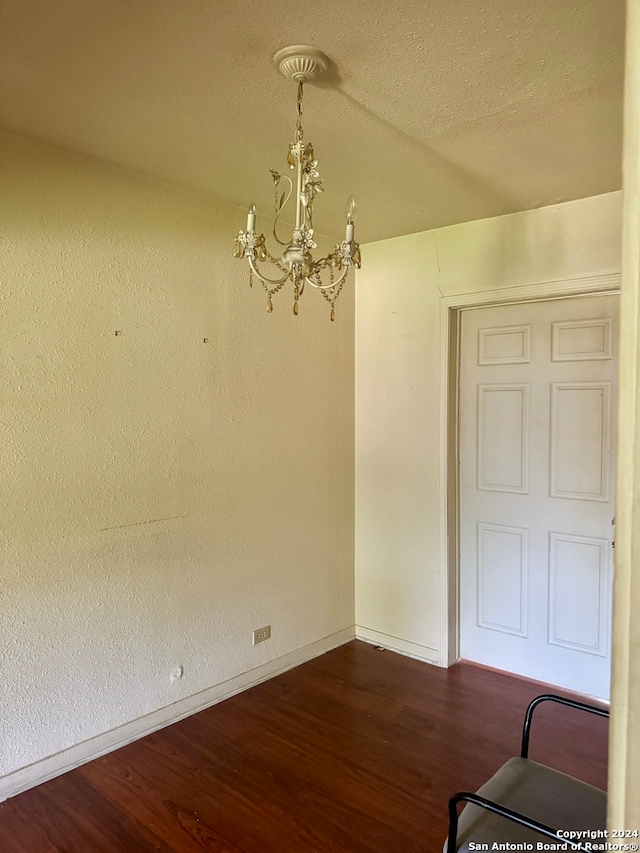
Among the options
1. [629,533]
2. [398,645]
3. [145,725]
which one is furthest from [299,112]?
[398,645]

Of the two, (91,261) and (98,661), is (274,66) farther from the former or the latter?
(98,661)

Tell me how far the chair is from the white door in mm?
1496

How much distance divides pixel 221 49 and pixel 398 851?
103 inches

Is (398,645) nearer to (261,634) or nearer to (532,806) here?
(261,634)

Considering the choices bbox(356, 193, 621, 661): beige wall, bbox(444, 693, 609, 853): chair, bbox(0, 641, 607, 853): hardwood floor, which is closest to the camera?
bbox(444, 693, 609, 853): chair

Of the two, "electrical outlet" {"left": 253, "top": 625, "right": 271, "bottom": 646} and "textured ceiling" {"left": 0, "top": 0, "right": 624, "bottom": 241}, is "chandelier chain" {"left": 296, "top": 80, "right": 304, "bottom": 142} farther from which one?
"electrical outlet" {"left": 253, "top": 625, "right": 271, "bottom": 646}

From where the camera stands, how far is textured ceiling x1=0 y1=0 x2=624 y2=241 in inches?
58.1

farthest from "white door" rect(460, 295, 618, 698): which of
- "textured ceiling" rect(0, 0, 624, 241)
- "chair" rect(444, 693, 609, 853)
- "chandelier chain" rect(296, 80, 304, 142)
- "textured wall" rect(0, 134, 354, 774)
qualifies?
"chandelier chain" rect(296, 80, 304, 142)

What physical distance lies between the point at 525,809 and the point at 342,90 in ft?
7.05

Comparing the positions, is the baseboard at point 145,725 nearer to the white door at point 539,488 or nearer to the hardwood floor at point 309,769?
the hardwood floor at point 309,769

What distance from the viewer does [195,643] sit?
2.80 meters

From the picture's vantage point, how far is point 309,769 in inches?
92.8

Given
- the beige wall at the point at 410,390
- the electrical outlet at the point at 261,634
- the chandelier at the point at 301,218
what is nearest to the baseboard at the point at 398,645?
the beige wall at the point at 410,390

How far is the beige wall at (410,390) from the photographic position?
3.03 meters
